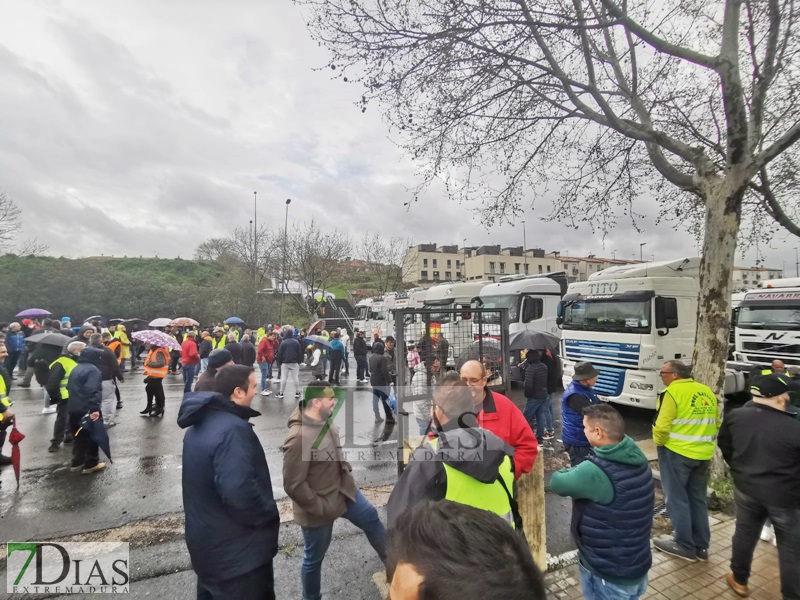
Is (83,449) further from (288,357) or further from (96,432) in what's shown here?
(288,357)

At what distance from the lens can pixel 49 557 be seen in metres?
3.60

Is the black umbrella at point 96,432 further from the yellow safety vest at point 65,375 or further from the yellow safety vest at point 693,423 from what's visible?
the yellow safety vest at point 693,423

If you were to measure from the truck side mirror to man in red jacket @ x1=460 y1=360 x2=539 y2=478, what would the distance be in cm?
663

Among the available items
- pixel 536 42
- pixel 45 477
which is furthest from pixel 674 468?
pixel 45 477

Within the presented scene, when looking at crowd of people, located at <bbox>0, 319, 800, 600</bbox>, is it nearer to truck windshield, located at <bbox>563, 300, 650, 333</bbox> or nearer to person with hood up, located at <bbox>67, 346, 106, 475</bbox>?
person with hood up, located at <bbox>67, 346, 106, 475</bbox>

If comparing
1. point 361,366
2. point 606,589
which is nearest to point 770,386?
point 606,589

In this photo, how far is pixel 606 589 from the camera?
7.59 ft

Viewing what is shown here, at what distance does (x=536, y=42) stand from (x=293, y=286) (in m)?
31.3

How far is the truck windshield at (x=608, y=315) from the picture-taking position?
8.24m

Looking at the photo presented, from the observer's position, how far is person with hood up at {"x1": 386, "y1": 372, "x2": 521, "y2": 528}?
6.07 feet

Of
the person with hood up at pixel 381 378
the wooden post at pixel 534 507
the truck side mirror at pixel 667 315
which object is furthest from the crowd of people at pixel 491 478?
the truck side mirror at pixel 667 315

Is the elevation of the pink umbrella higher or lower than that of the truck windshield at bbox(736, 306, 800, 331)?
lower

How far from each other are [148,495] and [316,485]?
337cm

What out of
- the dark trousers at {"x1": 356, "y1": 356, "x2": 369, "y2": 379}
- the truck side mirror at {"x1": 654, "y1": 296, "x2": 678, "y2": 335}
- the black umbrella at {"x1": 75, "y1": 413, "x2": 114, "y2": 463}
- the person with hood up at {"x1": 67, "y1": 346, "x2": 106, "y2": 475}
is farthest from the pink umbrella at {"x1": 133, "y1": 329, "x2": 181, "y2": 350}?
the truck side mirror at {"x1": 654, "y1": 296, "x2": 678, "y2": 335}
